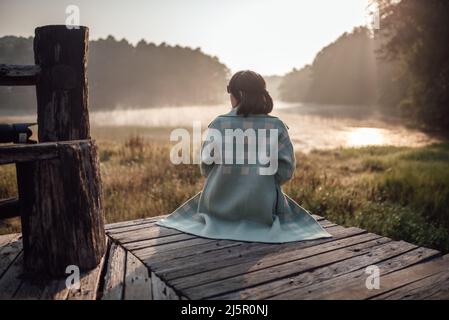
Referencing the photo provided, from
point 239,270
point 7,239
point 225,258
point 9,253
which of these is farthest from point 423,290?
point 7,239

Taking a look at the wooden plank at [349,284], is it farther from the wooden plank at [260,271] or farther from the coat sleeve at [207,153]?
the coat sleeve at [207,153]

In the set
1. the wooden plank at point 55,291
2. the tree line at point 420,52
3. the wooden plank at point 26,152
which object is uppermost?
the tree line at point 420,52

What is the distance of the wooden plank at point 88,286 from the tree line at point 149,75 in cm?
6620

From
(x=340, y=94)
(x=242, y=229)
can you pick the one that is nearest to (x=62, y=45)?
(x=242, y=229)

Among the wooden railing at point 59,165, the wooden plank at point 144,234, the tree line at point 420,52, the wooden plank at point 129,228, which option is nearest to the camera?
the wooden railing at point 59,165

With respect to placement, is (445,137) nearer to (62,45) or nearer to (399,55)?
(399,55)

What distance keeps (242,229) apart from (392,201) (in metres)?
4.57

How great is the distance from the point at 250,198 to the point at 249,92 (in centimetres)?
97

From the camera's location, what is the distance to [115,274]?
261 cm

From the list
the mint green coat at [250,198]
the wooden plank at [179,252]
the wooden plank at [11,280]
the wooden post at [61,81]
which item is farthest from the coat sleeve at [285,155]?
the wooden plank at [11,280]

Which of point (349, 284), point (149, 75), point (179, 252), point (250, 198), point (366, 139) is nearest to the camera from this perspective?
point (349, 284)

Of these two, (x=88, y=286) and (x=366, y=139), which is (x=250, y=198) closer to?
(x=88, y=286)

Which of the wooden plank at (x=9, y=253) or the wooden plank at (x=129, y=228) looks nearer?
the wooden plank at (x=9, y=253)

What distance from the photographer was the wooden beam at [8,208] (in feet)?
9.60
